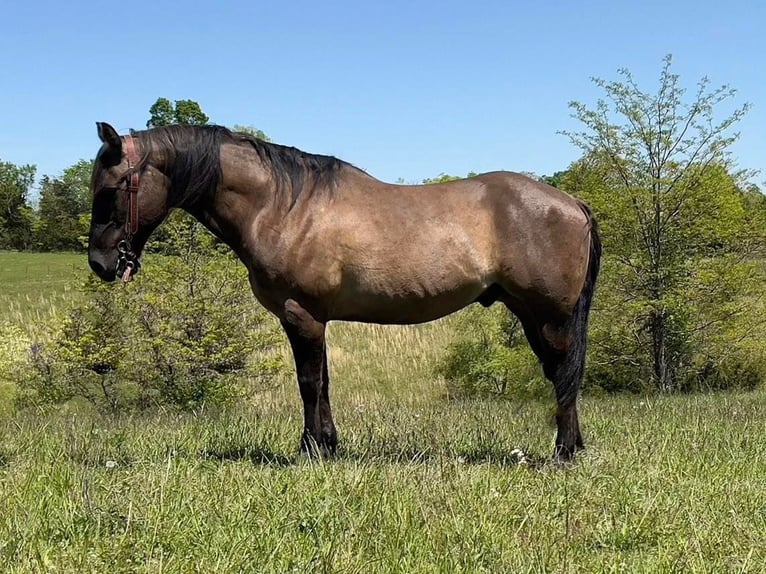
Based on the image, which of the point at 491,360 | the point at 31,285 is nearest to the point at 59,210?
the point at 31,285

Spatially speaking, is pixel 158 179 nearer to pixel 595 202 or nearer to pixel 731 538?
pixel 731 538

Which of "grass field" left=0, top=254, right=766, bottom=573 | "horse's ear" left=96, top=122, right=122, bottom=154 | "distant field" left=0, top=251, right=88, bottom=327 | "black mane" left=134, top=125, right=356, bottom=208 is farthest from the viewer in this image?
"distant field" left=0, top=251, right=88, bottom=327

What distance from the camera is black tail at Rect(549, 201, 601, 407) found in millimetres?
4758

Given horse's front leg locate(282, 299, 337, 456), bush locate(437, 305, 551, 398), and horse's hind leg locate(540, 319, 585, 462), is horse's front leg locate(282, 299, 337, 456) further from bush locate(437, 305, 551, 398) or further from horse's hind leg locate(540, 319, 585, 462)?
bush locate(437, 305, 551, 398)

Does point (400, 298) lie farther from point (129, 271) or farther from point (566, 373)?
point (129, 271)

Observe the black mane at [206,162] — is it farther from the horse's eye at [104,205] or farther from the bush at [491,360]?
the bush at [491,360]

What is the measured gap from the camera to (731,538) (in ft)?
9.61

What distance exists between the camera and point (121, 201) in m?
4.35

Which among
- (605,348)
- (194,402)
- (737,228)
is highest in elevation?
(737,228)

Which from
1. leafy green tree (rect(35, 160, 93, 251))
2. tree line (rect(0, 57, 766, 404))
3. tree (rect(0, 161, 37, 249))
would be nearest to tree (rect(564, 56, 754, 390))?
tree line (rect(0, 57, 766, 404))

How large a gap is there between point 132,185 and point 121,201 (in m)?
0.13

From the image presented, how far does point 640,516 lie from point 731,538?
0.39 meters

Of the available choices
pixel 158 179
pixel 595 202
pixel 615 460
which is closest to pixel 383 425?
pixel 615 460

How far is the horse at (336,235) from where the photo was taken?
14.4ft
